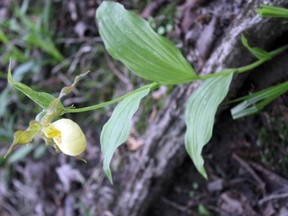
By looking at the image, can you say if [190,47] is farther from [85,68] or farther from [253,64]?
[85,68]

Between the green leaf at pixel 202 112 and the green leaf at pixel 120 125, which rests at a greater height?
the green leaf at pixel 120 125

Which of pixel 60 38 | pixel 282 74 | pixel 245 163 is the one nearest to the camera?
pixel 282 74

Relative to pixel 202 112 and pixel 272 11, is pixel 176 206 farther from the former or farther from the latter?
pixel 272 11

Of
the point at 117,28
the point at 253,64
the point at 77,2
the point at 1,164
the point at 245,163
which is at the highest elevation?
the point at 117,28

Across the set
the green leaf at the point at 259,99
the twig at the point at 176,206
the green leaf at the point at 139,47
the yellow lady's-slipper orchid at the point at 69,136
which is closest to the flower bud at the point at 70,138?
the yellow lady's-slipper orchid at the point at 69,136

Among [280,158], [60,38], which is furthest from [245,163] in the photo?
[60,38]

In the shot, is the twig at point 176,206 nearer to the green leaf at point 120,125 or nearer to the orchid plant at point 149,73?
the orchid plant at point 149,73
